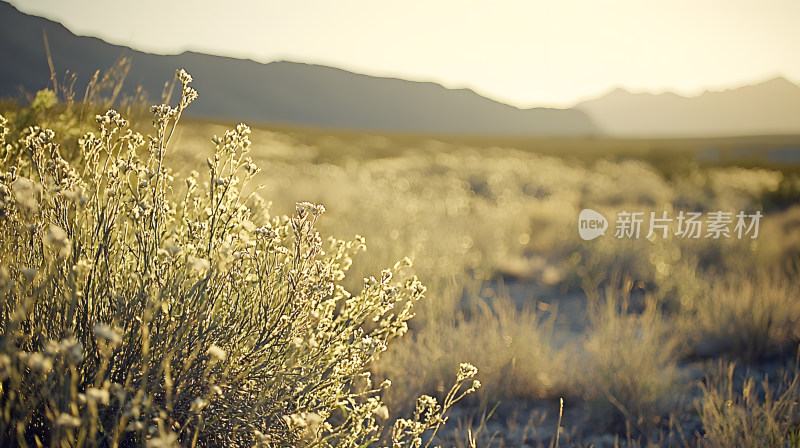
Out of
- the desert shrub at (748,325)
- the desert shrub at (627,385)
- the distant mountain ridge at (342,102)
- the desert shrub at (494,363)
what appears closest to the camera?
the desert shrub at (627,385)

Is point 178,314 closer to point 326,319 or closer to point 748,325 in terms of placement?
point 326,319

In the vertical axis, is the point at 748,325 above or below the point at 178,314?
below

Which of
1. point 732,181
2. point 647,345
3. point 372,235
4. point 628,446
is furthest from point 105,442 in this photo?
point 732,181

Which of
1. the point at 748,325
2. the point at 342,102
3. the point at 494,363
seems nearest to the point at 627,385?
the point at 494,363

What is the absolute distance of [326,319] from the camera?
2004 mm

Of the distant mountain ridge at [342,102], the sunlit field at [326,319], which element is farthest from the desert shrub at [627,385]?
the distant mountain ridge at [342,102]

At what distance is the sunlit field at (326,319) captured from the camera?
1.75m

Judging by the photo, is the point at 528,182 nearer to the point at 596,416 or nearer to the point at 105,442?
the point at 596,416

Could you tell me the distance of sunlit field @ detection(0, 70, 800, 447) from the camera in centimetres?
175

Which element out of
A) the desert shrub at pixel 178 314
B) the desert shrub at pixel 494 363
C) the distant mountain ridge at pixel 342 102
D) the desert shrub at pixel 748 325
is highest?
the distant mountain ridge at pixel 342 102

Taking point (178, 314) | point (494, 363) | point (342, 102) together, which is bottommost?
point (494, 363)

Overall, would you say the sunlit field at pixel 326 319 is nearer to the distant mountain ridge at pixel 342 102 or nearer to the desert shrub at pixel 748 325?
the desert shrub at pixel 748 325

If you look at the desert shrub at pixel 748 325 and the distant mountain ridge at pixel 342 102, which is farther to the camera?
the distant mountain ridge at pixel 342 102

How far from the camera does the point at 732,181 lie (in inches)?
561
